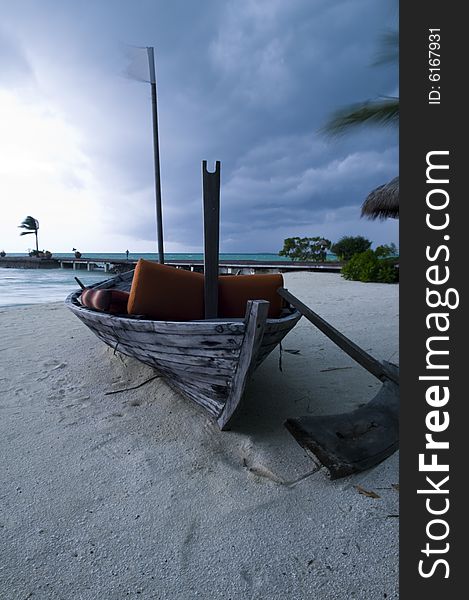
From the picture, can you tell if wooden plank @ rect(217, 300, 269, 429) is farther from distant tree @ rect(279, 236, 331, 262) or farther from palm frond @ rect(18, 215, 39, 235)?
palm frond @ rect(18, 215, 39, 235)

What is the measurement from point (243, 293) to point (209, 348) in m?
0.73

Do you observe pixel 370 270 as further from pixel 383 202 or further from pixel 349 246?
pixel 349 246

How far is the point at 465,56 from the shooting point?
115 cm

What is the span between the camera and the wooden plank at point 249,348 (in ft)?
4.99

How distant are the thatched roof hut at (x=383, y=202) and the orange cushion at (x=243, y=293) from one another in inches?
339

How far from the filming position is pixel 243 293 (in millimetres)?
2348

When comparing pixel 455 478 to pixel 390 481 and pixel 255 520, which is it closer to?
pixel 390 481

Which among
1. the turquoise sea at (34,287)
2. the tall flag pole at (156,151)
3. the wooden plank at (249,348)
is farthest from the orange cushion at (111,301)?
the turquoise sea at (34,287)

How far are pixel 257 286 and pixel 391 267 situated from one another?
11.1 m

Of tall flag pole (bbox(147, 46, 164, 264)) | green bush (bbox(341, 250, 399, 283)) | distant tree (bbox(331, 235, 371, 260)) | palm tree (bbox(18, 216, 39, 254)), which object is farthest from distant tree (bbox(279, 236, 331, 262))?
palm tree (bbox(18, 216, 39, 254))

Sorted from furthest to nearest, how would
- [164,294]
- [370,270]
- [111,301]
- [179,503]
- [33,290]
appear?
[33,290] → [370,270] → [111,301] → [164,294] → [179,503]

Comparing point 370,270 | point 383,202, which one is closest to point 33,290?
point 370,270

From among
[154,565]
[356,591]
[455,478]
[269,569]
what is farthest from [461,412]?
[154,565]

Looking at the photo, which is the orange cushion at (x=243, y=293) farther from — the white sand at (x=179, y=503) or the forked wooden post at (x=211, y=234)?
the white sand at (x=179, y=503)
